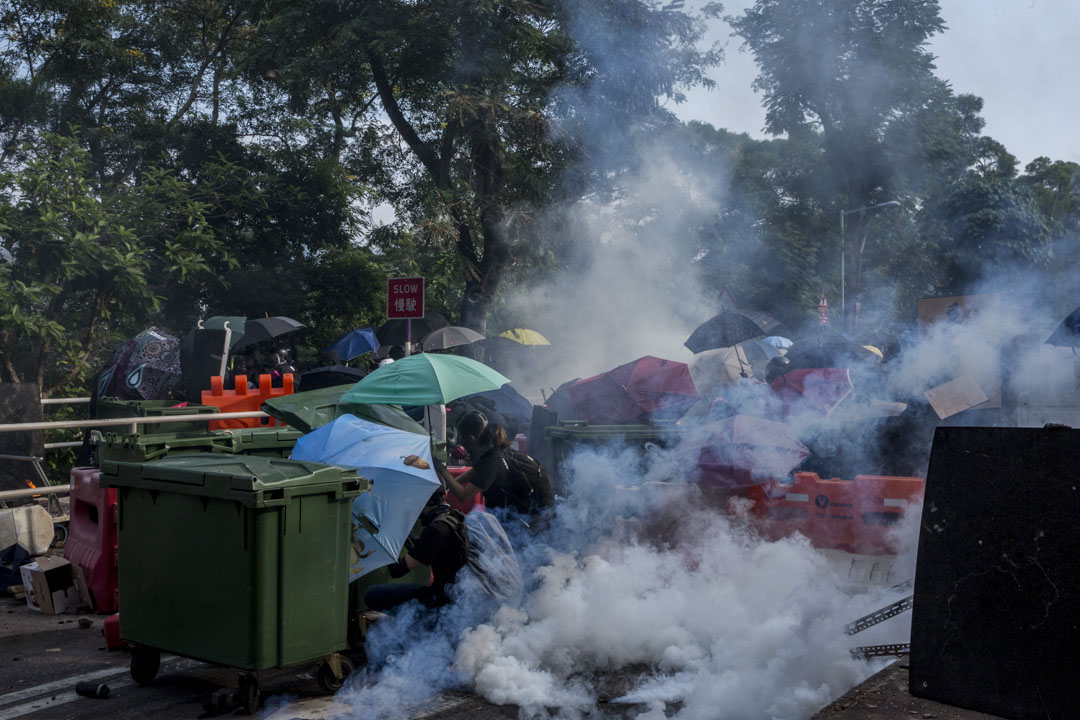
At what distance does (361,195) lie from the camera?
1820 cm

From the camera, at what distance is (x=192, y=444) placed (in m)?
5.82

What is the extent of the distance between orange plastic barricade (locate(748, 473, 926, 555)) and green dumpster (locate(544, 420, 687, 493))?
0.89 meters

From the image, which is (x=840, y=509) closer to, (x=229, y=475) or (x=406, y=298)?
(x=229, y=475)

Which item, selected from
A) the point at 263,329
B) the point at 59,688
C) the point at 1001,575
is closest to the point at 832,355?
the point at 1001,575

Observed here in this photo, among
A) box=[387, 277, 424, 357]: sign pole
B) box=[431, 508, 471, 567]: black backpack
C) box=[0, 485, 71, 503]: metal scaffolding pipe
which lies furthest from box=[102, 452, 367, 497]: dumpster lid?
box=[387, 277, 424, 357]: sign pole

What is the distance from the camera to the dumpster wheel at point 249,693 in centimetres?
433

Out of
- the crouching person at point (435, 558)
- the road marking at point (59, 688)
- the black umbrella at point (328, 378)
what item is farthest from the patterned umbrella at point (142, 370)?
the crouching person at point (435, 558)

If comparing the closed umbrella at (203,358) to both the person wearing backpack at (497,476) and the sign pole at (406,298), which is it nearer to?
the sign pole at (406,298)

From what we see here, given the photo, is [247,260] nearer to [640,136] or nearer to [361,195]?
[361,195]

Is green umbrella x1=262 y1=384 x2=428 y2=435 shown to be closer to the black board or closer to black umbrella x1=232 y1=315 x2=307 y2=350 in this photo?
the black board

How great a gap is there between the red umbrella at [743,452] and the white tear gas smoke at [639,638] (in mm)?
506

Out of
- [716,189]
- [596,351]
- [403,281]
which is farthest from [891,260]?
[403,281]

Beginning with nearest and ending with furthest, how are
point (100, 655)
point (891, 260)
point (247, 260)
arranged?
point (100, 655)
point (247, 260)
point (891, 260)

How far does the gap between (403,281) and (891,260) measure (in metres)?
25.2
